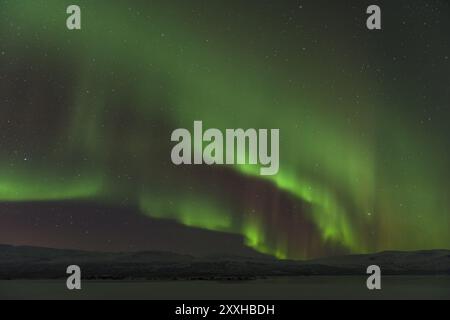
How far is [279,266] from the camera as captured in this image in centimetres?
584

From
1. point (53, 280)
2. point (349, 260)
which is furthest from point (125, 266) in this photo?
point (349, 260)

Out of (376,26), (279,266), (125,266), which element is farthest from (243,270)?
(376,26)
